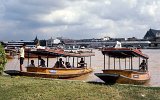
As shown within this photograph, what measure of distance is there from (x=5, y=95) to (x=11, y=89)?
3.21ft

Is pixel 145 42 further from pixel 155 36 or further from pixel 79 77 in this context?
pixel 79 77

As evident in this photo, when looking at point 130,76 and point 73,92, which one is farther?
point 130,76

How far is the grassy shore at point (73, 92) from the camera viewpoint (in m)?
13.9

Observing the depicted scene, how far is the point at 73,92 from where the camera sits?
47.4 ft

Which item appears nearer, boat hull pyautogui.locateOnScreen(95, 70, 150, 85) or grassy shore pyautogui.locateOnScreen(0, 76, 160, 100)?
grassy shore pyautogui.locateOnScreen(0, 76, 160, 100)

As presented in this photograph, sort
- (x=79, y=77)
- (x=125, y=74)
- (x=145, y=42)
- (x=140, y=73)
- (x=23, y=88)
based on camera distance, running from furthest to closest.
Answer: (x=145, y=42) < (x=79, y=77) < (x=140, y=73) < (x=125, y=74) < (x=23, y=88)

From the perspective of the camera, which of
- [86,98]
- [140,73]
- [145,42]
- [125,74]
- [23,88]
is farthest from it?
[145,42]

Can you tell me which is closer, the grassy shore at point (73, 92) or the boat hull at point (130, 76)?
the grassy shore at point (73, 92)

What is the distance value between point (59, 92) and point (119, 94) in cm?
234

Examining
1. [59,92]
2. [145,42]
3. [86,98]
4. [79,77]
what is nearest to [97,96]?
[86,98]

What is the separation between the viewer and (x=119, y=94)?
1438 centimetres

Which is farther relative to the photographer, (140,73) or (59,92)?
(140,73)

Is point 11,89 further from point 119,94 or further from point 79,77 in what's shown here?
point 79,77

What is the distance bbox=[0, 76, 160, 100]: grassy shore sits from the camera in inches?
546
